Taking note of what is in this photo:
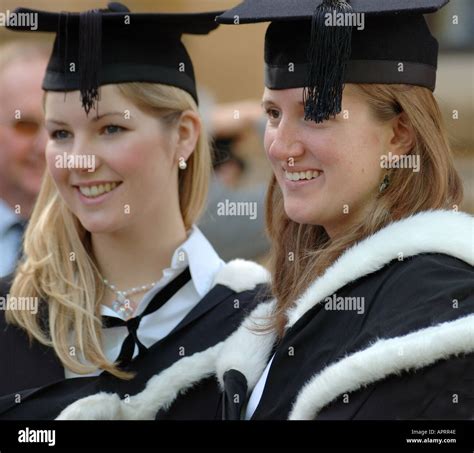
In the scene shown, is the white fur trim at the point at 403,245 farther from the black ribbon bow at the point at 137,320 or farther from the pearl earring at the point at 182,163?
the pearl earring at the point at 182,163

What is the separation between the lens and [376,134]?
8.50ft

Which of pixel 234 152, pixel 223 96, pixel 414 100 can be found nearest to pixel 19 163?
pixel 234 152

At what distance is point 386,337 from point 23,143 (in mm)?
2660

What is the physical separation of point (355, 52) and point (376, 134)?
22 cm

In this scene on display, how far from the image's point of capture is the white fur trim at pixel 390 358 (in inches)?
89.3

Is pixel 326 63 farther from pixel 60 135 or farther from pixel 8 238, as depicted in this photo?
pixel 8 238

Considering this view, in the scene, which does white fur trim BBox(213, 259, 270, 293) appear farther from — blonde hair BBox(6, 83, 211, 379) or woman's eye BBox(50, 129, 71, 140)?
woman's eye BBox(50, 129, 71, 140)

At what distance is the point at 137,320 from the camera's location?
3264 mm

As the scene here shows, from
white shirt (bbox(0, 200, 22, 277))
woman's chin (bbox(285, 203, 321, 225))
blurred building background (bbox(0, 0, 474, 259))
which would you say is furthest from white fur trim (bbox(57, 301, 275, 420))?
blurred building background (bbox(0, 0, 474, 259))

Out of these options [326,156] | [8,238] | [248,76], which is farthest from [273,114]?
[248,76]

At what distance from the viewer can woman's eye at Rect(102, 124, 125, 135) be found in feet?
10.7

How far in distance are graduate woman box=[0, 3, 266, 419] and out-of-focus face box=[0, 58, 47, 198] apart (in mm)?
1118

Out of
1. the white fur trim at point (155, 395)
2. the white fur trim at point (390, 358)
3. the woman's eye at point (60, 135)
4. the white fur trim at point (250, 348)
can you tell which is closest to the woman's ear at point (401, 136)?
the white fur trim at point (390, 358)

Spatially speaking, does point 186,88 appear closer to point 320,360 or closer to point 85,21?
point 85,21
